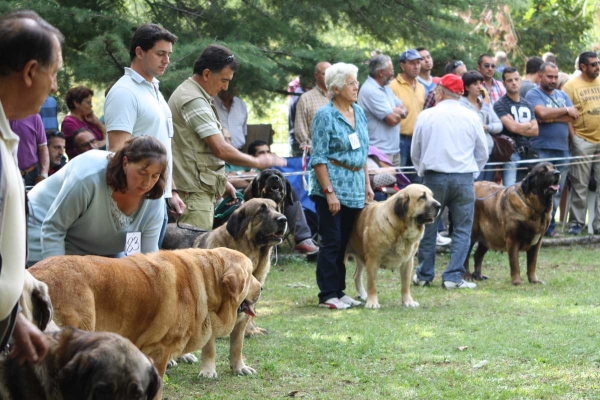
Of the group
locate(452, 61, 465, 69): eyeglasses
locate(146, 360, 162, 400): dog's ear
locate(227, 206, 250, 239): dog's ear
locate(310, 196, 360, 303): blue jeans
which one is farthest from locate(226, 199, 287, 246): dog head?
locate(452, 61, 465, 69): eyeglasses

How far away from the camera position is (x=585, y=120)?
1266 cm

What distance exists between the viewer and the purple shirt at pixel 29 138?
832 cm

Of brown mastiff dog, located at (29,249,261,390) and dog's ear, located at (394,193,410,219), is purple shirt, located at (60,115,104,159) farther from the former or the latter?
brown mastiff dog, located at (29,249,261,390)

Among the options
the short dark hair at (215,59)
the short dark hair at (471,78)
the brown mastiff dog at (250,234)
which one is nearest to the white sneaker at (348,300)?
the brown mastiff dog at (250,234)

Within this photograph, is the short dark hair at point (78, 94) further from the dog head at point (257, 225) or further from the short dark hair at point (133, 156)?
the short dark hair at point (133, 156)

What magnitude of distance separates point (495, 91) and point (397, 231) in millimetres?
5082

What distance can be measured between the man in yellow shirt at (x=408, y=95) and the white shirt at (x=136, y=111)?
630 cm

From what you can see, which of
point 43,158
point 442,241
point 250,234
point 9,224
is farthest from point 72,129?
point 9,224

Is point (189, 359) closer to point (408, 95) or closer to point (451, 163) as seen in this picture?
point (451, 163)

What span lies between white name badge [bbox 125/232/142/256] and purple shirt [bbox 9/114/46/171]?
12.8 feet

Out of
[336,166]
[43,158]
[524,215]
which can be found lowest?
[524,215]

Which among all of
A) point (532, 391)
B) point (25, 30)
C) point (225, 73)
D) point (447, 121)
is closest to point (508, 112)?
point (447, 121)

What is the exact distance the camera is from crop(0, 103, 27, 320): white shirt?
2395 millimetres

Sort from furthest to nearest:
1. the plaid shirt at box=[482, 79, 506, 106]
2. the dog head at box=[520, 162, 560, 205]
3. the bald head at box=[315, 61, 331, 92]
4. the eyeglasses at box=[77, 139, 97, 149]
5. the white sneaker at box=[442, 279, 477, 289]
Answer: the plaid shirt at box=[482, 79, 506, 106]
the bald head at box=[315, 61, 331, 92]
the dog head at box=[520, 162, 560, 205]
the white sneaker at box=[442, 279, 477, 289]
the eyeglasses at box=[77, 139, 97, 149]
